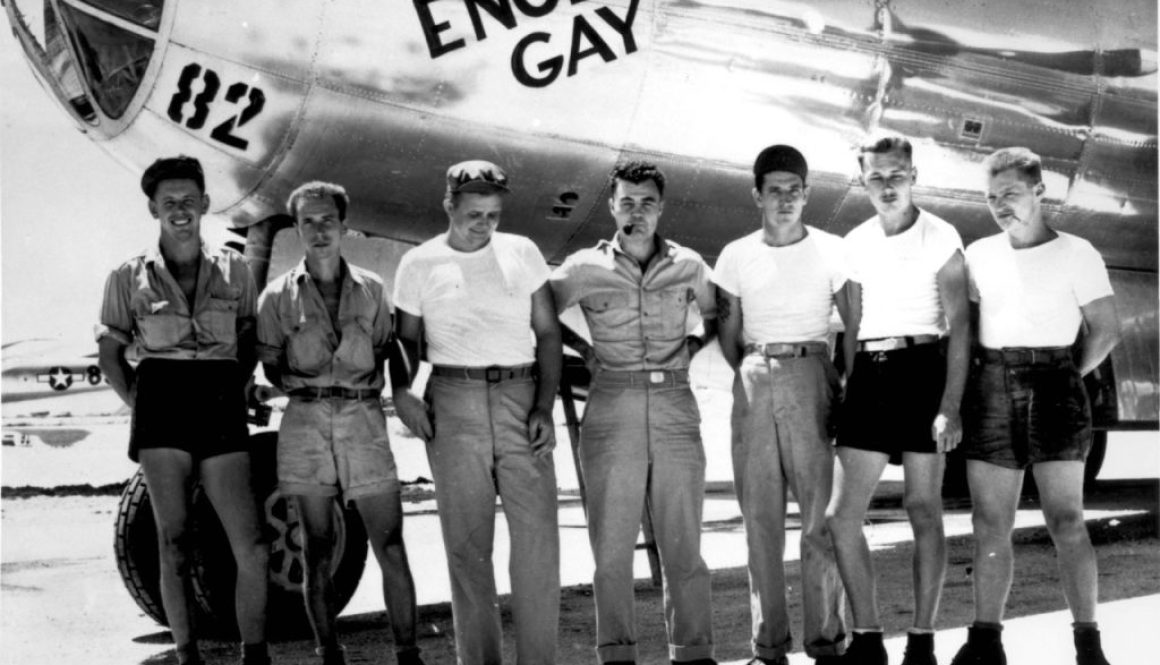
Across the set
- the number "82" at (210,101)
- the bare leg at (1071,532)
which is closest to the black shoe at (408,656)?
the bare leg at (1071,532)

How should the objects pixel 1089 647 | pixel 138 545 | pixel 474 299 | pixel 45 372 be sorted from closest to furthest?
pixel 1089 647
pixel 474 299
pixel 138 545
pixel 45 372

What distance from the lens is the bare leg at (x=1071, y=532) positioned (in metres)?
3.93

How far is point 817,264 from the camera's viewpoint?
13.8 feet

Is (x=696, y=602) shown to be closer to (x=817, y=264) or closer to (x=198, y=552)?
(x=817, y=264)

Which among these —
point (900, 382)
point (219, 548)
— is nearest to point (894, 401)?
point (900, 382)

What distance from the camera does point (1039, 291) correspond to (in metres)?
4.07

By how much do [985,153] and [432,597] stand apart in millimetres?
3577

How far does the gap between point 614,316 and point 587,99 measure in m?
1.57

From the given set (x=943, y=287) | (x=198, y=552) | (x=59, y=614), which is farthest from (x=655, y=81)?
(x=59, y=614)

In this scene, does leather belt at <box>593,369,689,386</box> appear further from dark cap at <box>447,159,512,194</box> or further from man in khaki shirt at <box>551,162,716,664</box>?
dark cap at <box>447,159,512,194</box>

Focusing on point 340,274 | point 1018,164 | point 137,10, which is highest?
point 137,10

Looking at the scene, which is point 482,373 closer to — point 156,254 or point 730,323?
point 730,323

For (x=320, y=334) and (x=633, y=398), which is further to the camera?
(x=320, y=334)

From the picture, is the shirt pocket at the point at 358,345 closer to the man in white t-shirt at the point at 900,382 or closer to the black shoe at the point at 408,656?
the black shoe at the point at 408,656
